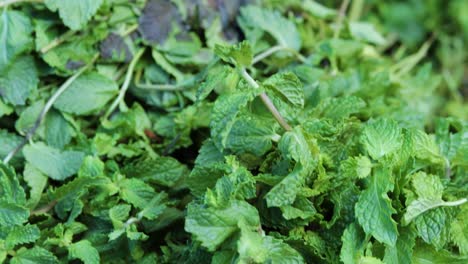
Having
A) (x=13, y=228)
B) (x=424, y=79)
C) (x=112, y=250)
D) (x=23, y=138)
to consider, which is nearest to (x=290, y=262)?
(x=112, y=250)

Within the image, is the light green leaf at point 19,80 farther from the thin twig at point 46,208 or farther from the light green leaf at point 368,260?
the light green leaf at point 368,260

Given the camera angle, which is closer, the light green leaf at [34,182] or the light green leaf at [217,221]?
the light green leaf at [217,221]

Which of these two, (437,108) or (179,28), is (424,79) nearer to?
(437,108)

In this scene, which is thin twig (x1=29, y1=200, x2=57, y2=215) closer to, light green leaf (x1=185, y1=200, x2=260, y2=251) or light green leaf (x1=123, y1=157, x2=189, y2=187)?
light green leaf (x1=123, y1=157, x2=189, y2=187)

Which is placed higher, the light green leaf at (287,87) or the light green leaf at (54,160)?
the light green leaf at (287,87)

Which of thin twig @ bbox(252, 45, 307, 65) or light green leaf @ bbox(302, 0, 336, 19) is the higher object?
light green leaf @ bbox(302, 0, 336, 19)

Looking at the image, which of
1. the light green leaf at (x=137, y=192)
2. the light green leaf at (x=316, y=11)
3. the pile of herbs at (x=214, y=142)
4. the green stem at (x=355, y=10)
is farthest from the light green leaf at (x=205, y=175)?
the green stem at (x=355, y=10)

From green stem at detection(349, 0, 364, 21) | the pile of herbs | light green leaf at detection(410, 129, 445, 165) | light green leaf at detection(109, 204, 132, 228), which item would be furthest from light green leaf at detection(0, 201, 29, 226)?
green stem at detection(349, 0, 364, 21)
